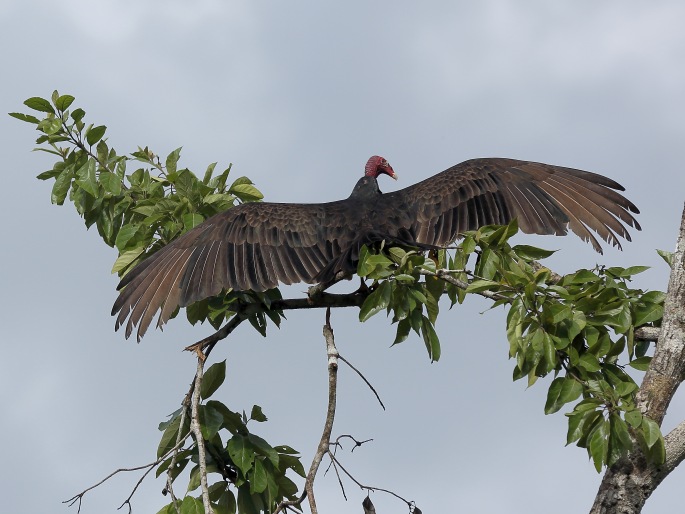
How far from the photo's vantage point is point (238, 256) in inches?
230

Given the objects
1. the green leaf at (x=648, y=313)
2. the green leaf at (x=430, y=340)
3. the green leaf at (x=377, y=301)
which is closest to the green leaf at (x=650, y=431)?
the green leaf at (x=648, y=313)

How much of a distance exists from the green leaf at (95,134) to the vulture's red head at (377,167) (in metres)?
2.34

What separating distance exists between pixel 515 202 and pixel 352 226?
1.21 meters

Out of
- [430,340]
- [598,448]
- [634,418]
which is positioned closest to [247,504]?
[430,340]

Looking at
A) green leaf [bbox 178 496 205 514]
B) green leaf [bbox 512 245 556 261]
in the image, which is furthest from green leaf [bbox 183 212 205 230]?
green leaf [bbox 512 245 556 261]

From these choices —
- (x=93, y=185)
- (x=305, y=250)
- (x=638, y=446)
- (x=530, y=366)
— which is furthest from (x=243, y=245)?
(x=638, y=446)

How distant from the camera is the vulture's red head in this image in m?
7.82

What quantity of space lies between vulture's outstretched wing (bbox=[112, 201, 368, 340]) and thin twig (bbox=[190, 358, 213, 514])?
1.90 ft

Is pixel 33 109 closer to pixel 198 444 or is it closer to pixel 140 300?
pixel 140 300

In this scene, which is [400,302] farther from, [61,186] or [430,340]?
[61,186]

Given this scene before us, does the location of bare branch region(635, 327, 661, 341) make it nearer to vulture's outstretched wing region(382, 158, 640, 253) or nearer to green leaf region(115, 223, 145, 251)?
vulture's outstretched wing region(382, 158, 640, 253)

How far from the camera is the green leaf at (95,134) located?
6.03m

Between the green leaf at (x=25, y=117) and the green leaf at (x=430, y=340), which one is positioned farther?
the green leaf at (x=25, y=117)

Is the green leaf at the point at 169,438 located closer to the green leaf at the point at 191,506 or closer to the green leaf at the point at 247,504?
the green leaf at the point at 247,504
